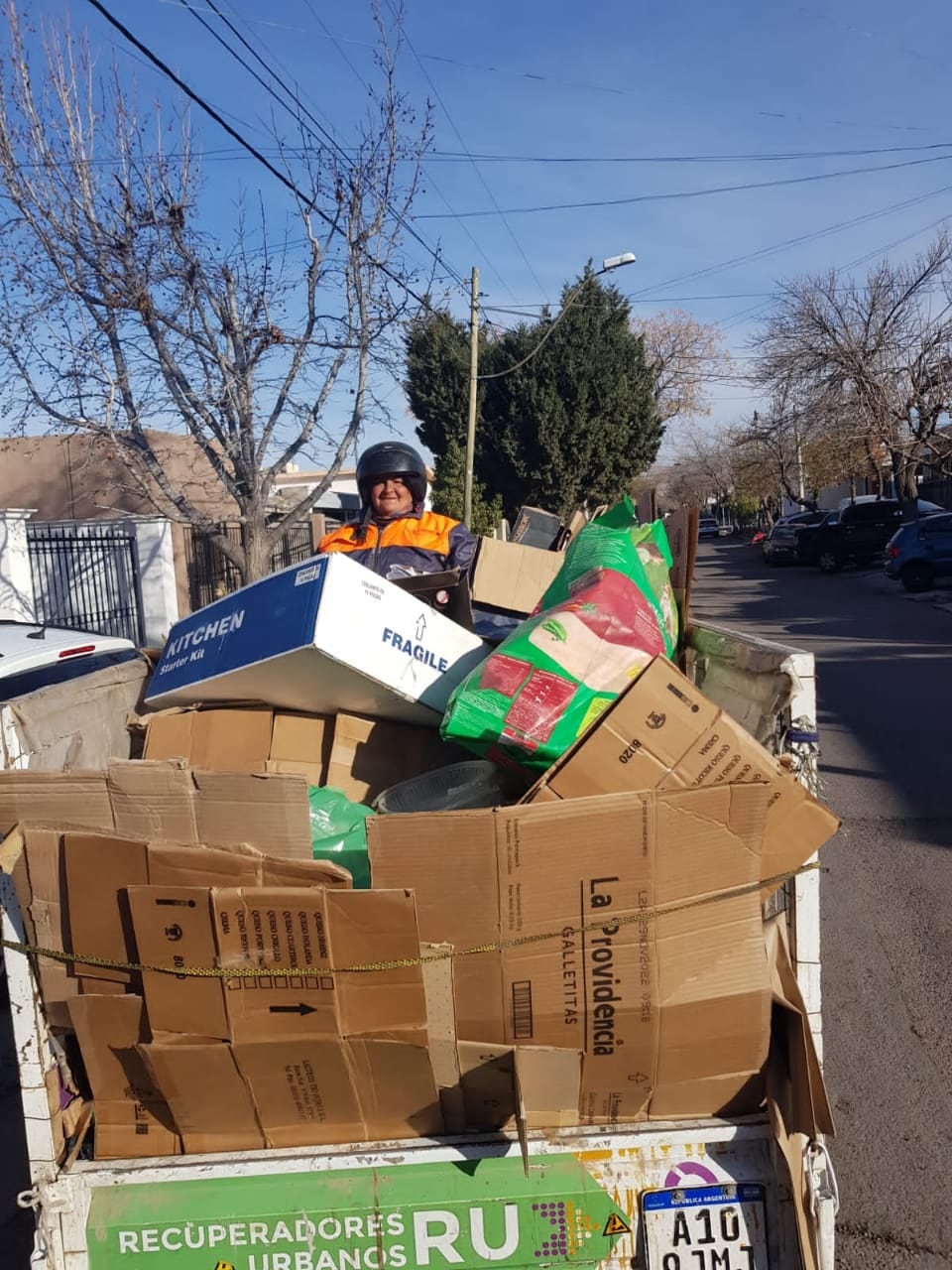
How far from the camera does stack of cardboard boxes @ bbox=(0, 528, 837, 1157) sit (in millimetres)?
1697

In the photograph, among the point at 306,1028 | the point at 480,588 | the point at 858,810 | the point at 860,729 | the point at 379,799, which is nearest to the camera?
the point at 306,1028

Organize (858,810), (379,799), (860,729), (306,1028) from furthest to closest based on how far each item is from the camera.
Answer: (860,729)
(858,810)
(379,799)
(306,1028)

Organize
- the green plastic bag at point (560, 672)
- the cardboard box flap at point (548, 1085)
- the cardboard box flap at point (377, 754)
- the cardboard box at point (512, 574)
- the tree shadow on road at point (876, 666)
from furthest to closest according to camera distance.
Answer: the tree shadow on road at point (876, 666)
the cardboard box at point (512, 574)
the cardboard box flap at point (377, 754)
the green plastic bag at point (560, 672)
the cardboard box flap at point (548, 1085)

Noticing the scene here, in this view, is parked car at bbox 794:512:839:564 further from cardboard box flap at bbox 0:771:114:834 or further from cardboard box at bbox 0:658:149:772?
cardboard box flap at bbox 0:771:114:834

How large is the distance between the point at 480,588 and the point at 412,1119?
7.35ft

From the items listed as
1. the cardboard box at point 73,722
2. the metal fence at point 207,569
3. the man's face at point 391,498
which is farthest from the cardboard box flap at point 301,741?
the metal fence at point 207,569

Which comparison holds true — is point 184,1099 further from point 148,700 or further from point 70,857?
point 148,700

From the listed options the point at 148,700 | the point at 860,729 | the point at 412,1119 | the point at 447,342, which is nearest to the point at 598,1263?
the point at 412,1119

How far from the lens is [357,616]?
7.90ft

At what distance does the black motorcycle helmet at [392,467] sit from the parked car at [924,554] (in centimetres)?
1942

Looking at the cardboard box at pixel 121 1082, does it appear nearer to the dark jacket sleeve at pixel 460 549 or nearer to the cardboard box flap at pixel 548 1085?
the cardboard box flap at pixel 548 1085

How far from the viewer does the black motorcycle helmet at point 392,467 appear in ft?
12.8

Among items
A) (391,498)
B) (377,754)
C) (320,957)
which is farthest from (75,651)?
(320,957)

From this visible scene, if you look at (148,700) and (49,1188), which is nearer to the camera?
(49,1188)
